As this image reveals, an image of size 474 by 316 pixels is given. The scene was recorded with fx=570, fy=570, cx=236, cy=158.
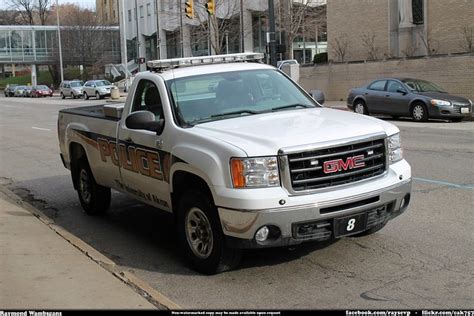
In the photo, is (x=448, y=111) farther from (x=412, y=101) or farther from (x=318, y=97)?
(x=318, y=97)

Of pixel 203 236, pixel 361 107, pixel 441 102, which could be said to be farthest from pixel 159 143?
pixel 361 107

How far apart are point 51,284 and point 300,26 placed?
40.9m

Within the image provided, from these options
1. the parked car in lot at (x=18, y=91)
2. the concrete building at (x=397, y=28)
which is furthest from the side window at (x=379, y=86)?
the parked car in lot at (x=18, y=91)

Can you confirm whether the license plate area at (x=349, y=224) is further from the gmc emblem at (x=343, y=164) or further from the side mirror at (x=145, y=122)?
the side mirror at (x=145, y=122)

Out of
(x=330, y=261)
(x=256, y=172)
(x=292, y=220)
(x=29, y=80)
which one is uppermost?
(x=29, y=80)

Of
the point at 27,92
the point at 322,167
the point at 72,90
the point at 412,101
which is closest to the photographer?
the point at 322,167

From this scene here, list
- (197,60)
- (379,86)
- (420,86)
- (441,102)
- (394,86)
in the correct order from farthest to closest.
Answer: (379,86) → (394,86) → (420,86) → (441,102) → (197,60)

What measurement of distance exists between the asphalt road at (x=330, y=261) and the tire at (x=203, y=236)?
0.13 meters

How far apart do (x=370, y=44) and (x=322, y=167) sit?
30037 mm

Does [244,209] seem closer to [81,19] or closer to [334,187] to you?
[334,187]

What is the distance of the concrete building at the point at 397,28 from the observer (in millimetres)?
28484

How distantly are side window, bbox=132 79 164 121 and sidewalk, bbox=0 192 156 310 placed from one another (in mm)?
1718

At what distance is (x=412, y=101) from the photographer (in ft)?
65.0

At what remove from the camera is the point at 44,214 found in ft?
27.4
